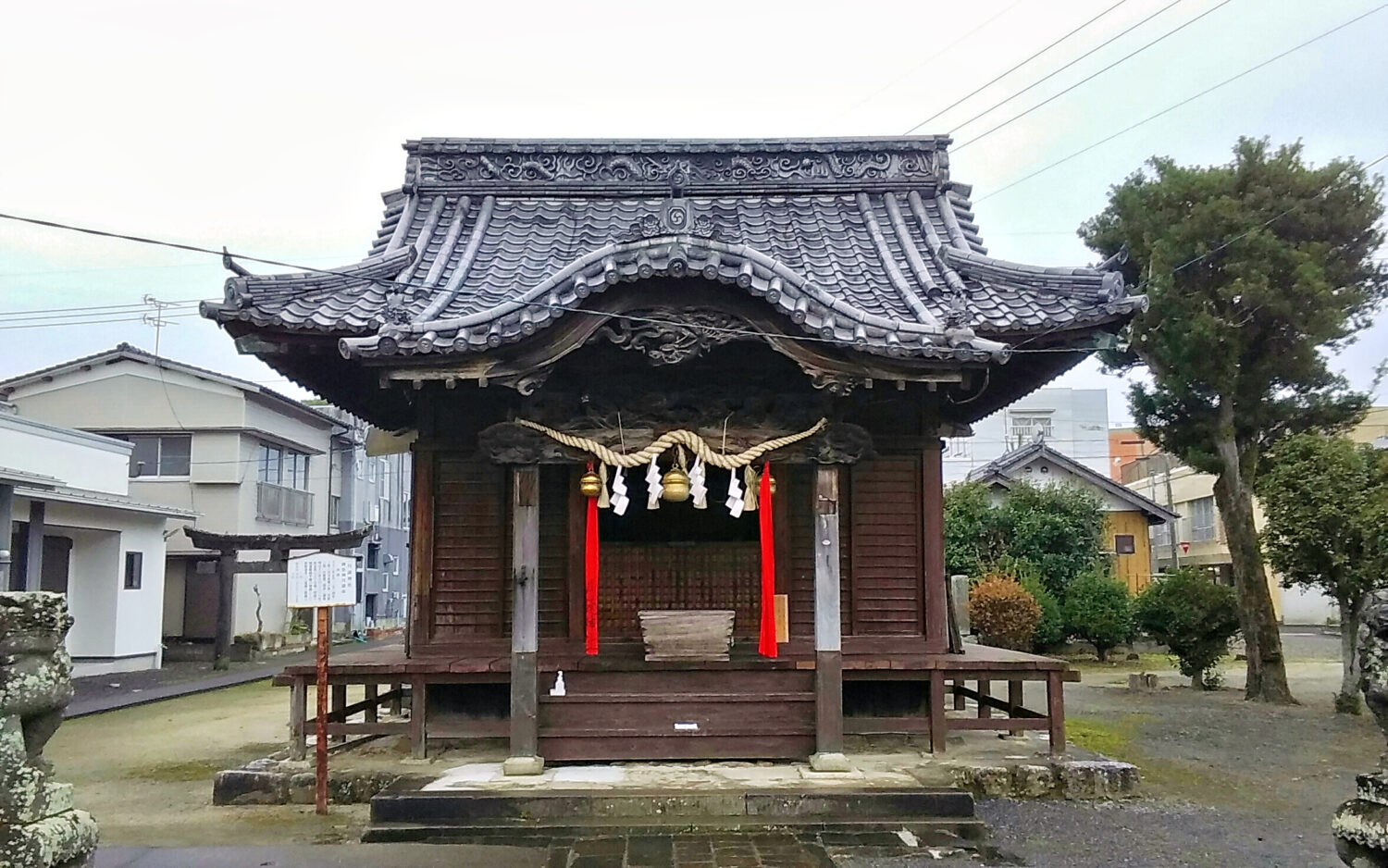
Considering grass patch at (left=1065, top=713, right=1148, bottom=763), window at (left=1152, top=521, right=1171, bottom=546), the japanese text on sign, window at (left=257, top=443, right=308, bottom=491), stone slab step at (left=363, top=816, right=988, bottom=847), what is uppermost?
window at (left=257, top=443, right=308, bottom=491)

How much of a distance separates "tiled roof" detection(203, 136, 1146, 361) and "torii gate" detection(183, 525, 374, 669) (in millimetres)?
15356

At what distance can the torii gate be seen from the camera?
2559 cm

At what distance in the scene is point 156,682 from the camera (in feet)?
74.7

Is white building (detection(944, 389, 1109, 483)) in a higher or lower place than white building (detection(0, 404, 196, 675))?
higher

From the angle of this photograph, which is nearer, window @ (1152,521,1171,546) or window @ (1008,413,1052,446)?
window @ (1008,413,1052,446)

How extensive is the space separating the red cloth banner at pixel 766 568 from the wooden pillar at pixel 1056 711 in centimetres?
259

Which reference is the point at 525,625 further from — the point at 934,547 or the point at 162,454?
the point at 162,454

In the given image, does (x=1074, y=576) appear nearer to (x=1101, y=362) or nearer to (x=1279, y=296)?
(x=1101, y=362)

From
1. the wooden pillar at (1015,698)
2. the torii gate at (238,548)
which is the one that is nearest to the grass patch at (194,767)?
the wooden pillar at (1015,698)

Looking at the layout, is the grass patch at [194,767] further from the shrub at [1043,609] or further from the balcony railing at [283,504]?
the balcony railing at [283,504]

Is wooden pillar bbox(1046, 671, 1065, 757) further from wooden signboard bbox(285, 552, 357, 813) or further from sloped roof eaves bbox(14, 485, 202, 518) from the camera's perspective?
sloped roof eaves bbox(14, 485, 202, 518)

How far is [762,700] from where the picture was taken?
29.9 ft

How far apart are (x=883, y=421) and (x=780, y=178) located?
151 inches

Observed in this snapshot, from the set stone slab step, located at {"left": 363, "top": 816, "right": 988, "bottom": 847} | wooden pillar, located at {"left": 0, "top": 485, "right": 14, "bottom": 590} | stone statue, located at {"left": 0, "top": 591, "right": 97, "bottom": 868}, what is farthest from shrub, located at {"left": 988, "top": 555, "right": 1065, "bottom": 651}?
stone statue, located at {"left": 0, "top": 591, "right": 97, "bottom": 868}
